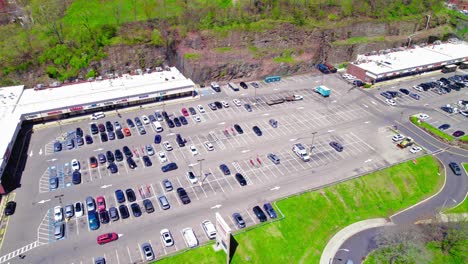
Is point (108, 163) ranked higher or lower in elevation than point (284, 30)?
lower

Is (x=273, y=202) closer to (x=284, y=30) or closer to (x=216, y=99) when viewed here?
(x=216, y=99)

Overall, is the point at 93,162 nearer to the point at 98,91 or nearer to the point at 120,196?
the point at 120,196

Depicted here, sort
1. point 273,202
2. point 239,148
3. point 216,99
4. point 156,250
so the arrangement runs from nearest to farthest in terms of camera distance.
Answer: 1. point 156,250
2. point 273,202
3. point 239,148
4. point 216,99

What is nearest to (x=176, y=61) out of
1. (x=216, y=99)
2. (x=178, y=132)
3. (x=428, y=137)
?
(x=216, y=99)

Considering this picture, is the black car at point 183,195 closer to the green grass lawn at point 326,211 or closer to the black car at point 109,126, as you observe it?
the green grass lawn at point 326,211

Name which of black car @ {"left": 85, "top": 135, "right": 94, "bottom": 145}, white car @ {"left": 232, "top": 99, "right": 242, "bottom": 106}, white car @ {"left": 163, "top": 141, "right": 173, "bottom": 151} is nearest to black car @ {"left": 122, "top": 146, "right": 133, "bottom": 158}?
white car @ {"left": 163, "top": 141, "right": 173, "bottom": 151}

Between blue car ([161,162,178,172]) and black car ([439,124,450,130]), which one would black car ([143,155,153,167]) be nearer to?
blue car ([161,162,178,172])

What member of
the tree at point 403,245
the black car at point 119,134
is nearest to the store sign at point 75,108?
the black car at point 119,134
